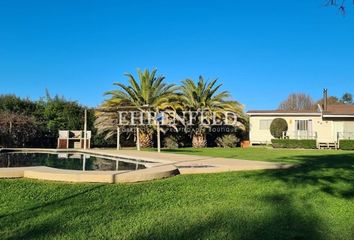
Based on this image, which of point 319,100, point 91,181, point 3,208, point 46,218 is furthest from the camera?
point 319,100

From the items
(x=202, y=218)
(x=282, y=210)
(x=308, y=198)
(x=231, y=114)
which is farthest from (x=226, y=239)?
(x=231, y=114)

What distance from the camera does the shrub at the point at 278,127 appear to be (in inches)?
1248

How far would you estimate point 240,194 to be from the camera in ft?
21.7

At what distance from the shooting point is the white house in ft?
102

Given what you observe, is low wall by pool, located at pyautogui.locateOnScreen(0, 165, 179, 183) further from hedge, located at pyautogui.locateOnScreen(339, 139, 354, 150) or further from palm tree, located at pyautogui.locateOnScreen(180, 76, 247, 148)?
hedge, located at pyautogui.locateOnScreen(339, 139, 354, 150)

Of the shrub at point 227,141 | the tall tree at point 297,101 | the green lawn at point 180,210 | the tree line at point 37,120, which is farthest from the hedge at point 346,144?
the tall tree at point 297,101

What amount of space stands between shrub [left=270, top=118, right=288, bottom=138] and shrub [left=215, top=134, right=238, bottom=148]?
5.70 m

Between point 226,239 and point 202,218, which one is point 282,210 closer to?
point 202,218

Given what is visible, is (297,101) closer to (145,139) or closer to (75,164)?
(145,139)

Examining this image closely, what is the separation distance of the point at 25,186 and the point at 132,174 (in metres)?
1.91

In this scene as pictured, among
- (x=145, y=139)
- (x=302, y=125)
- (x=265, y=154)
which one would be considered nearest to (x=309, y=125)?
(x=302, y=125)

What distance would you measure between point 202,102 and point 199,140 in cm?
273

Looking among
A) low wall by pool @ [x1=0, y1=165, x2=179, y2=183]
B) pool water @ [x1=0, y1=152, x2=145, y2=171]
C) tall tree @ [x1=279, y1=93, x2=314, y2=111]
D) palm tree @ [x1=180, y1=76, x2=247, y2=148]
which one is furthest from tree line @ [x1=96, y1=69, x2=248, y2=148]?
tall tree @ [x1=279, y1=93, x2=314, y2=111]

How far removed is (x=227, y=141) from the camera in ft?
89.2
